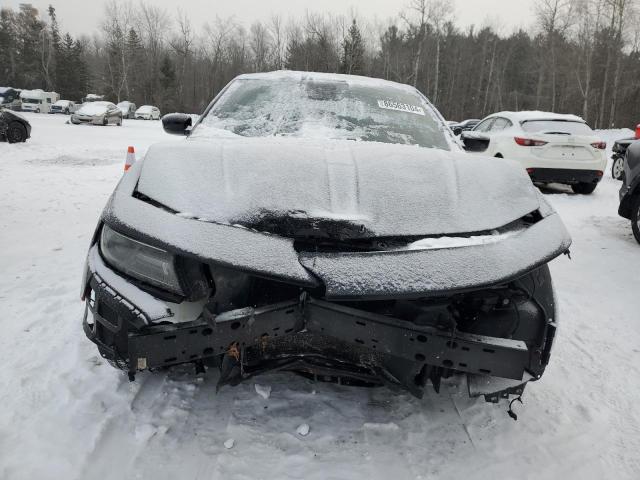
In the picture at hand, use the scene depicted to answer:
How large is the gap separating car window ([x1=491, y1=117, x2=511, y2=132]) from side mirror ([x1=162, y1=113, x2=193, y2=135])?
7.14m

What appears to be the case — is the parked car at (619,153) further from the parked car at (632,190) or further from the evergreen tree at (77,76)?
the evergreen tree at (77,76)

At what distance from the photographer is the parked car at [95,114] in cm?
2420

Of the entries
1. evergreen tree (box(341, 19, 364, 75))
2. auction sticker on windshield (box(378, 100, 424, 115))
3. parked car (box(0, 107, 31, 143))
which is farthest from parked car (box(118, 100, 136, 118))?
auction sticker on windshield (box(378, 100, 424, 115))

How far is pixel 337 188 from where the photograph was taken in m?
1.85

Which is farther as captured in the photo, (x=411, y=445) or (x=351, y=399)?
(x=351, y=399)

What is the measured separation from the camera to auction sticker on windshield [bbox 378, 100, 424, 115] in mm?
3318

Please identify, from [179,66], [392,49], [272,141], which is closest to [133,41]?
[179,66]

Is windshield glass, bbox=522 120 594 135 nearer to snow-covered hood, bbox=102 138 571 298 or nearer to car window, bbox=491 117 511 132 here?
car window, bbox=491 117 511 132

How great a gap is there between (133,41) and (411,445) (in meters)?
69.5

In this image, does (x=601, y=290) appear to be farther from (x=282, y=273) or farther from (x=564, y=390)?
(x=282, y=273)

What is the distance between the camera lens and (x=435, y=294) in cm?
149

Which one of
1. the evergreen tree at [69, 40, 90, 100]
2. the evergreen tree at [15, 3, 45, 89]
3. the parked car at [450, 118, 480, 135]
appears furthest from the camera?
the evergreen tree at [15, 3, 45, 89]

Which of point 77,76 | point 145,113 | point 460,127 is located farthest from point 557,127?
point 77,76

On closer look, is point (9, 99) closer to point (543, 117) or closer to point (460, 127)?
point (460, 127)
